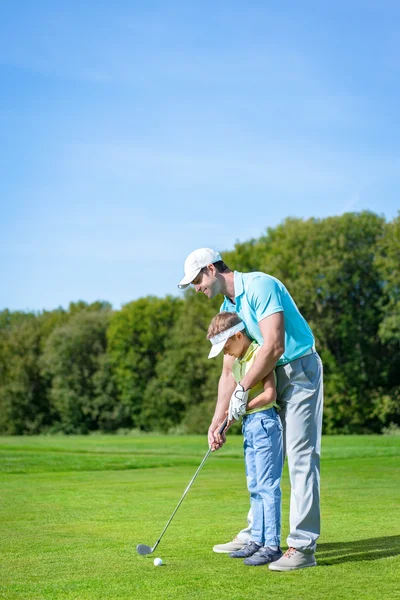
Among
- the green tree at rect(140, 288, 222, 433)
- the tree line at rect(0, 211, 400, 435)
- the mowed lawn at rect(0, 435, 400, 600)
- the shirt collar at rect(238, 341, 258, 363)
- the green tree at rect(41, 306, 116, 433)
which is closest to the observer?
the mowed lawn at rect(0, 435, 400, 600)

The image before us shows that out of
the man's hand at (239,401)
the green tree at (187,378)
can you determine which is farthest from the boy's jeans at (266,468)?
the green tree at (187,378)

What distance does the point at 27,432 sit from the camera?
64.1 m

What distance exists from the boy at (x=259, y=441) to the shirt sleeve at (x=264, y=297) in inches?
7.1

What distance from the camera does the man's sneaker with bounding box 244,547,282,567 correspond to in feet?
17.6

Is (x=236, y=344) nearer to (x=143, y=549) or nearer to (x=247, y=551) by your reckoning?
(x=247, y=551)

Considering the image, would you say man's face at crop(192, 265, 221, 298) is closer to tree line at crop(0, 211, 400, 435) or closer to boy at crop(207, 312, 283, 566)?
boy at crop(207, 312, 283, 566)

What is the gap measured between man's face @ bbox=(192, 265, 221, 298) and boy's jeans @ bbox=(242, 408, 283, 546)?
2.95 feet

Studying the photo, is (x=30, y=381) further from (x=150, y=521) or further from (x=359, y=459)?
(x=150, y=521)

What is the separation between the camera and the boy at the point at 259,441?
18.2 ft

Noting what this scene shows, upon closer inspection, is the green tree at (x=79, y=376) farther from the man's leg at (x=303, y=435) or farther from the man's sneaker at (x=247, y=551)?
the man's leg at (x=303, y=435)

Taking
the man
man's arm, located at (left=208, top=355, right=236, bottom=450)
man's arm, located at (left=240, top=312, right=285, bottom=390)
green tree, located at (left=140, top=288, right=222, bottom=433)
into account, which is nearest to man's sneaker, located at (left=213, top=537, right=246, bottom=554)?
the man

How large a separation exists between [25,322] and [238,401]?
6567 cm

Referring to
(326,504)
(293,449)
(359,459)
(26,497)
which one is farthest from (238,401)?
(359,459)

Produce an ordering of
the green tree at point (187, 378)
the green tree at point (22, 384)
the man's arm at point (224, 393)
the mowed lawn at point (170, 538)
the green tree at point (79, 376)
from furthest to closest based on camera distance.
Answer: the green tree at point (22, 384) < the green tree at point (79, 376) < the green tree at point (187, 378) < the man's arm at point (224, 393) < the mowed lawn at point (170, 538)
